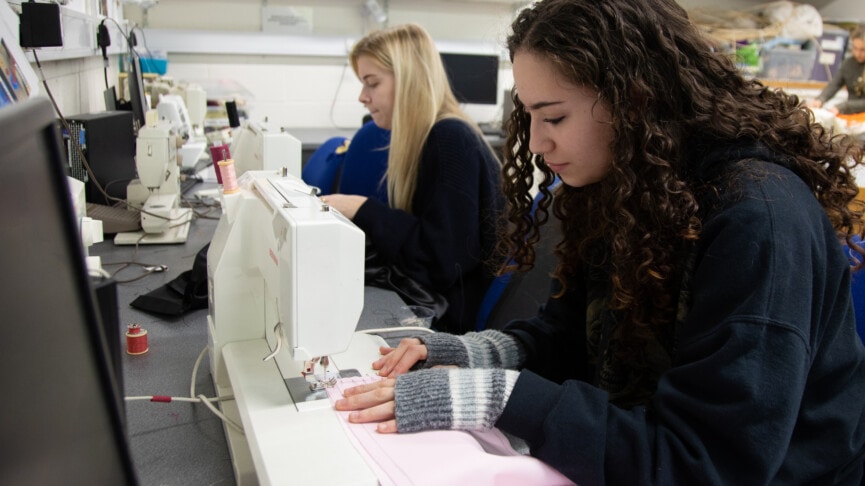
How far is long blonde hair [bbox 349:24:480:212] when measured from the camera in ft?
5.97

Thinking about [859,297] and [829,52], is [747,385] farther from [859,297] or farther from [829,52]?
[829,52]

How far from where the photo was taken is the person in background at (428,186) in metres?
1.70

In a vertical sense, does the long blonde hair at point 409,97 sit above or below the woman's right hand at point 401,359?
above

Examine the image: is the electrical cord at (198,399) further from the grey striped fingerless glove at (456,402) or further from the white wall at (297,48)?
the white wall at (297,48)

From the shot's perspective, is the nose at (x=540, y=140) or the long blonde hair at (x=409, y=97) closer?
the nose at (x=540, y=140)

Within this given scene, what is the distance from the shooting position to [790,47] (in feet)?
16.5

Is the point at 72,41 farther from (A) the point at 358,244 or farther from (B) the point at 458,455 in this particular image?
(B) the point at 458,455

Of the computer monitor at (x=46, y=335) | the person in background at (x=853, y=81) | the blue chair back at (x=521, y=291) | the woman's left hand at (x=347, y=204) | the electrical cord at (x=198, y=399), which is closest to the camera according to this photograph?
the computer monitor at (x=46, y=335)

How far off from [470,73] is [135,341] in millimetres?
3652

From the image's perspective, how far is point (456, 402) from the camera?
812 mm

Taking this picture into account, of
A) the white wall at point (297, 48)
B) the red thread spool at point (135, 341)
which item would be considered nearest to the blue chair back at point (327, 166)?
the white wall at point (297, 48)

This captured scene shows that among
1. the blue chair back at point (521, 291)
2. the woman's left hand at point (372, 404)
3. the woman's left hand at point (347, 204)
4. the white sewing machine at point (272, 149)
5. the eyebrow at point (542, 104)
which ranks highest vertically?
the eyebrow at point (542, 104)

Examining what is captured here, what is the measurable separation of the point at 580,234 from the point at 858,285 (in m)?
0.42

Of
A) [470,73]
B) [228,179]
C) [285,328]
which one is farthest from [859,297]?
[470,73]
